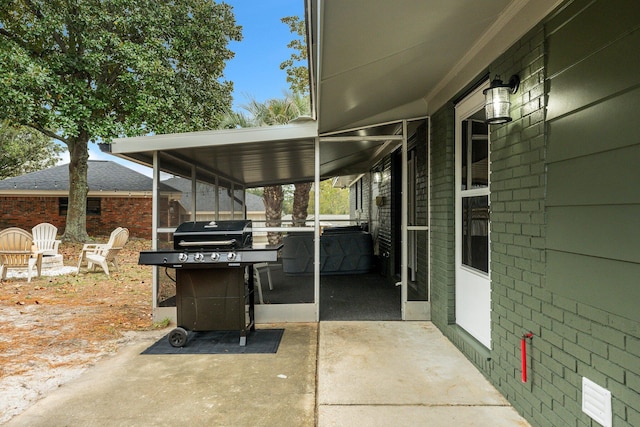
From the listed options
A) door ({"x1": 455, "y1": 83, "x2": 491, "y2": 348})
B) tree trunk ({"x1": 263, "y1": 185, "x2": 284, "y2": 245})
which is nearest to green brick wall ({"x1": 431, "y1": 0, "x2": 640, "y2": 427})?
door ({"x1": 455, "y1": 83, "x2": 491, "y2": 348})

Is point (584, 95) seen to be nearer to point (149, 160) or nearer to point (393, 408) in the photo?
point (393, 408)

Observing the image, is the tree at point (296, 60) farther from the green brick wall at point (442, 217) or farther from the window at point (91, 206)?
the green brick wall at point (442, 217)

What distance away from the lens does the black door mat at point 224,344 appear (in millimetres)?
3795

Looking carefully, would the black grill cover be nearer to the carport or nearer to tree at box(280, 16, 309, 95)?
the carport

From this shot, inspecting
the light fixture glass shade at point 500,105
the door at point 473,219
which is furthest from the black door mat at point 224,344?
the light fixture glass shade at point 500,105

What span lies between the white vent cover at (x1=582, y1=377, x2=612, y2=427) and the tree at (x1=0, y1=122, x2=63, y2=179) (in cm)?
2458

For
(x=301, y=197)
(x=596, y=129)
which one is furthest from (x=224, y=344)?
(x=301, y=197)

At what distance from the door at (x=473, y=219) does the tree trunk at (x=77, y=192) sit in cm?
1281

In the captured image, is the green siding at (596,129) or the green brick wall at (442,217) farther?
the green brick wall at (442,217)

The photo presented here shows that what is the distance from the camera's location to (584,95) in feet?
6.15

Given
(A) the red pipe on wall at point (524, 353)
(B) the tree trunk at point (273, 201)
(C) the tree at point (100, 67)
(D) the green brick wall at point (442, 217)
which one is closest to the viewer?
(A) the red pipe on wall at point (524, 353)

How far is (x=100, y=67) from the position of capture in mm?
12023

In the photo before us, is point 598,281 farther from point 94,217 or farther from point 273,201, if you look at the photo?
point 94,217

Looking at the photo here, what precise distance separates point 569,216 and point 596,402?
892 millimetres
